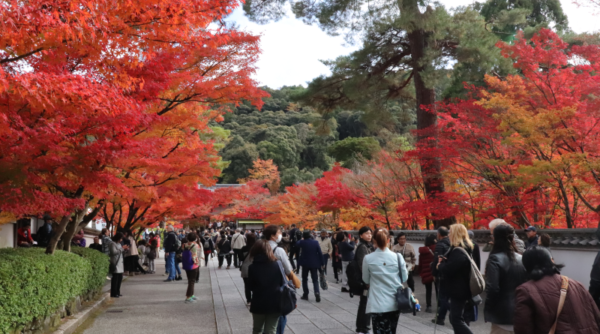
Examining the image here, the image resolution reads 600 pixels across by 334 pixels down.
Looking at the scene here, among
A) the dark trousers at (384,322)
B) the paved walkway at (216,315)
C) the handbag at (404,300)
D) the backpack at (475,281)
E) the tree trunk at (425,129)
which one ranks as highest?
the tree trunk at (425,129)

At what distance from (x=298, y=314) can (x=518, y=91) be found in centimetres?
708

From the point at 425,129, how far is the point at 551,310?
1210 cm

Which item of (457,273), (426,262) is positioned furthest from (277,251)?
(426,262)

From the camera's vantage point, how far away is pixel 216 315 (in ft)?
32.0

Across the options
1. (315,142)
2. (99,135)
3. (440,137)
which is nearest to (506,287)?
(99,135)

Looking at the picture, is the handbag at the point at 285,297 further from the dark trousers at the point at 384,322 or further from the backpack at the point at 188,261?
the backpack at the point at 188,261

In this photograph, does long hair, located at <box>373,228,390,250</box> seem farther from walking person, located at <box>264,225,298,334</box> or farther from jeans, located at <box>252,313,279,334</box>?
jeans, located at <box>252,313,279,334</box>

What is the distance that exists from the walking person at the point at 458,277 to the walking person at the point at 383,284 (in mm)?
501

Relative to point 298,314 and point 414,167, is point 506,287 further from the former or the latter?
point 414,167

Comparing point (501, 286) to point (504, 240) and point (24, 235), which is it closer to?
point (504, 240)

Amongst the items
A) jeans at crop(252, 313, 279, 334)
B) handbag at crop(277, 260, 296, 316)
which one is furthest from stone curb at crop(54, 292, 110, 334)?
handbag at crop(277, 260, 296, 316)

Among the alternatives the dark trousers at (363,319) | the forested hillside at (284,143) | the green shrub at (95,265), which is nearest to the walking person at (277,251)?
the dark trousers at (363,319)

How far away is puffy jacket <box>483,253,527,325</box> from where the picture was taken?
4.44 metres

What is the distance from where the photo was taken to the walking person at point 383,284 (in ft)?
17.9
